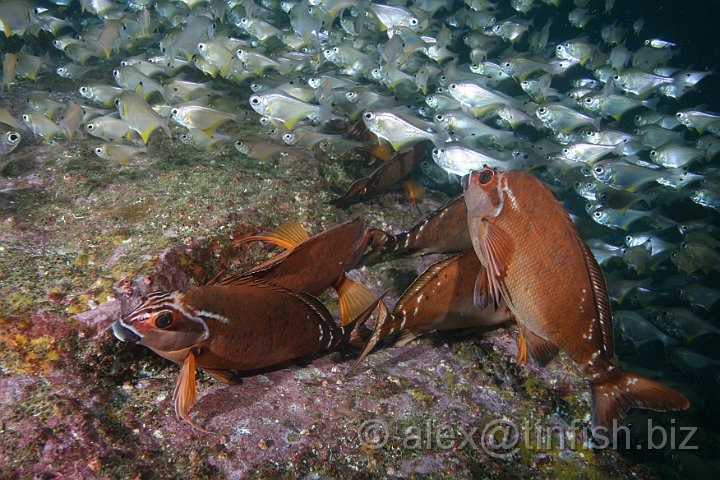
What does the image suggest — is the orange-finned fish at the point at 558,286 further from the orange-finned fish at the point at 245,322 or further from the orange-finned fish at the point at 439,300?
the orange-finned fish at the point at 245,322

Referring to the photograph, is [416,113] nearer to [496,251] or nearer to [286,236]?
[286,236]

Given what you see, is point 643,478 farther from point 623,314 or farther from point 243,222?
point 623,314

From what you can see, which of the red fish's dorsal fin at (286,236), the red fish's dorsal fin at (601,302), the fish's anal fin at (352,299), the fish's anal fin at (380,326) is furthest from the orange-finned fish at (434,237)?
the red fish's dorsal fin at (601,302)

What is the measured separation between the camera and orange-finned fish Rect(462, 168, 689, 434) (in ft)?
6.80

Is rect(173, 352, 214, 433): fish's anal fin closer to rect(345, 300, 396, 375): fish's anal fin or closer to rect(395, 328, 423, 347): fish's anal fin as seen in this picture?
rect(345, 300, 396, 375): fish's anal fin

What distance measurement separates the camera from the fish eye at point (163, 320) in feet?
5.75

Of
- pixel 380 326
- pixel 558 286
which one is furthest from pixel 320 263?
pixel 558 286

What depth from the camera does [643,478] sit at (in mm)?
2301

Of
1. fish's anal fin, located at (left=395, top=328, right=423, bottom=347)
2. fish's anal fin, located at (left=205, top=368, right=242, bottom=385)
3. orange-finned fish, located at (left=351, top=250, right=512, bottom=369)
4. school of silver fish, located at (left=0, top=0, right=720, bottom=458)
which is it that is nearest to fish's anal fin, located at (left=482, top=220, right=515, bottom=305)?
orange-finned fish, located at (left=351, top=250, right=512, bottom=369)

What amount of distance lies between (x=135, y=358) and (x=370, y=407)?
139 centimetres

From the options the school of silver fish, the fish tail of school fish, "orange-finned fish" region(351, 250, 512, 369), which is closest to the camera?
the fish tail of school fish

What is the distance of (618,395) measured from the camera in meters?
2.08

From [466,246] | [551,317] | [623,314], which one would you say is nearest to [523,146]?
[623,314]

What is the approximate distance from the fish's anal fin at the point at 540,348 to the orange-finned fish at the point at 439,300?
1.45ft
